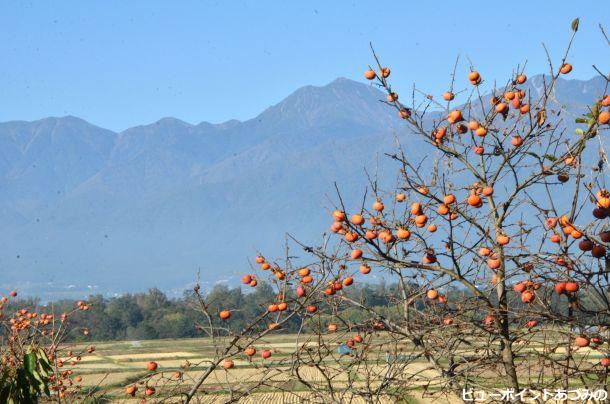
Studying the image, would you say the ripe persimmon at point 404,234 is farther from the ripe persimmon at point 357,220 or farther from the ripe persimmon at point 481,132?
the ripe persimmon at point 481,132

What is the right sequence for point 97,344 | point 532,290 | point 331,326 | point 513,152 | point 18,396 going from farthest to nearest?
1. point 97,344
2. point 331,326
3. point 513,152
4. point 18,396
5. point 532,290

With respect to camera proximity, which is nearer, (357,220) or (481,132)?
(357,220)

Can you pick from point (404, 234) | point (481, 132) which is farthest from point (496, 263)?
point (481, 132)

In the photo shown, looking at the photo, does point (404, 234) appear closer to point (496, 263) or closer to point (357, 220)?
point (357, 220)

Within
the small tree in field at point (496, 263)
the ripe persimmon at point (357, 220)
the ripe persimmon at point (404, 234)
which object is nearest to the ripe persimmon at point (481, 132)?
the small tree in field at point (496, 263)

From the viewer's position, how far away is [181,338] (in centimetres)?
7438

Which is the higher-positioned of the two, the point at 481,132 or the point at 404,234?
the point at 481,132

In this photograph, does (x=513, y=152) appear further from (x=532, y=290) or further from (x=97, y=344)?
(x=97, y=344)

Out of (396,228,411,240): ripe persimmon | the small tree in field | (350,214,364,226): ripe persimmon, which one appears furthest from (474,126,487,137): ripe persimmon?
(350,214,364,226): ripe persimmon

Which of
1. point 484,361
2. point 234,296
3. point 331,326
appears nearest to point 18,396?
point 331,326

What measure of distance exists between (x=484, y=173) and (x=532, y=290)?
161 centimetres

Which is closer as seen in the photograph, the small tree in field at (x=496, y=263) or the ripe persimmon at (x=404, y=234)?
the small tree in field at (x=496, y=263)

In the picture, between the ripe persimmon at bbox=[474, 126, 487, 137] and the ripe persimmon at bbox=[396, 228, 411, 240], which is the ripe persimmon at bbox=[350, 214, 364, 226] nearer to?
the ripe persimmon at bbox=[396, 228, 411, 240]

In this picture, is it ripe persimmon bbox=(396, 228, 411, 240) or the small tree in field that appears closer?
the small tree in field
